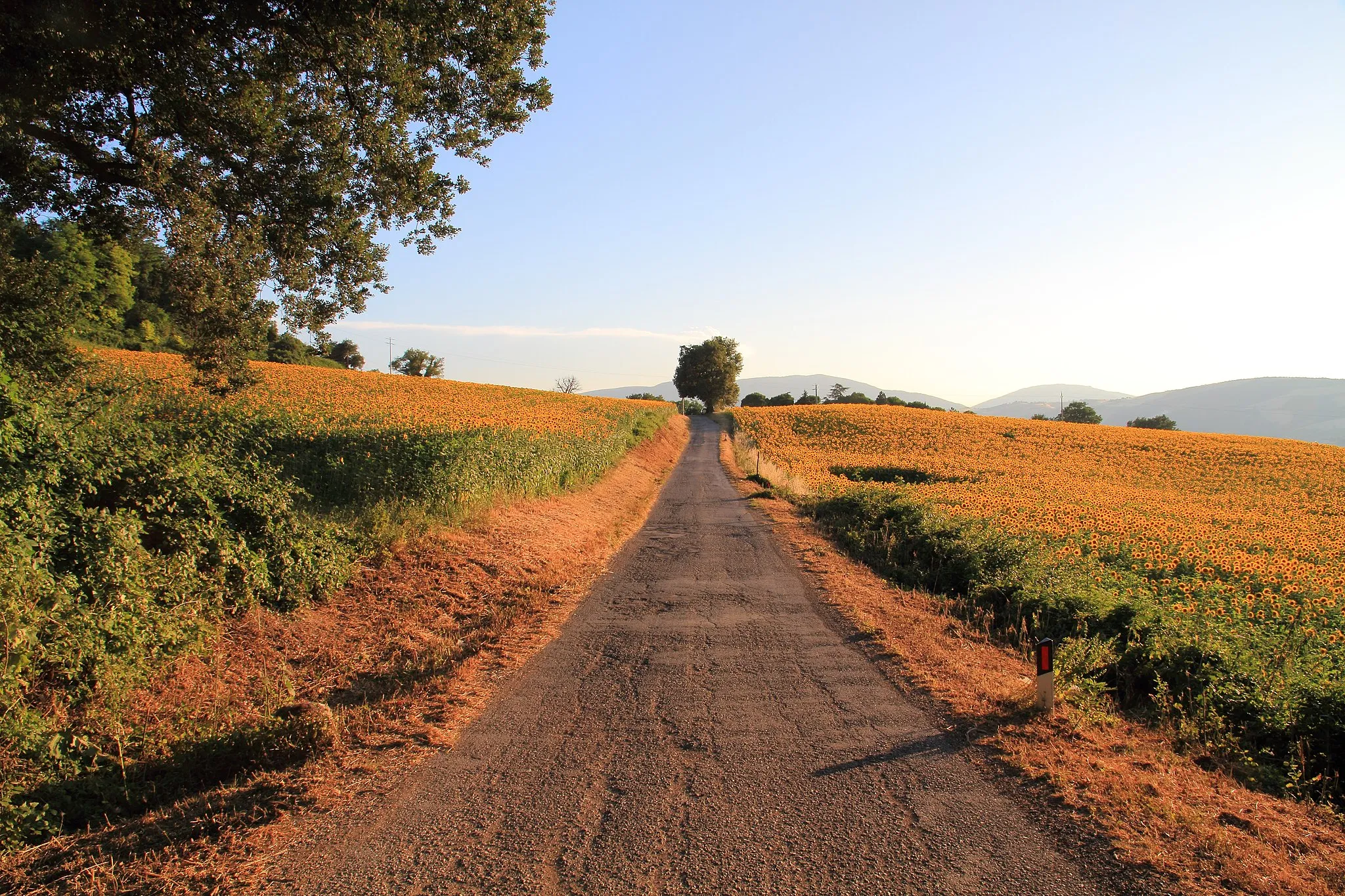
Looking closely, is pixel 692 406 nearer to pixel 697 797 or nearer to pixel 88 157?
pixel 88 157

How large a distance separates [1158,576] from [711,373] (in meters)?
103

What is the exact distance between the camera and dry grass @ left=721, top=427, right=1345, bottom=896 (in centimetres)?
376

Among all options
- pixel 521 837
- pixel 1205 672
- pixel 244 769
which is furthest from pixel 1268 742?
pixel 244 769

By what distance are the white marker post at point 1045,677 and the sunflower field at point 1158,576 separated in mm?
1181

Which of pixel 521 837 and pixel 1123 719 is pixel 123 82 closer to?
pixel 521 837

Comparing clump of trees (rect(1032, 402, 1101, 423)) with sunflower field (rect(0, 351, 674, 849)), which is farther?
clump of trees (rect(1032, 402, 1101, 423))

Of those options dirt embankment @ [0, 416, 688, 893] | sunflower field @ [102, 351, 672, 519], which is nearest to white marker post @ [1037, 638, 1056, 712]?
dirt embankment @ [0, 416, 688, 893]

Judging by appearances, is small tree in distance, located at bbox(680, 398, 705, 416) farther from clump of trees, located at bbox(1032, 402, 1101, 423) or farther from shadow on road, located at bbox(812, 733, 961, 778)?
shadow on road, located at bbox(812, 733, 961, 778)

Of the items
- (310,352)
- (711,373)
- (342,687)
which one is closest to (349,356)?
(310,352)

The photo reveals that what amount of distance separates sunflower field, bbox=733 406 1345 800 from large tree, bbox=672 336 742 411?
83.3m

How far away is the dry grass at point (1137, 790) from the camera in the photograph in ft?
12.3

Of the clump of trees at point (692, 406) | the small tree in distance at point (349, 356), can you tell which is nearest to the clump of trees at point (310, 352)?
the small tree in distance at point (349, 356)

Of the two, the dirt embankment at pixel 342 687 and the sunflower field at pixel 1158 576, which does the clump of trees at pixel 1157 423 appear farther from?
the dirt embankment at pixel 342 687

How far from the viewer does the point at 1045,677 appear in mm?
5965
